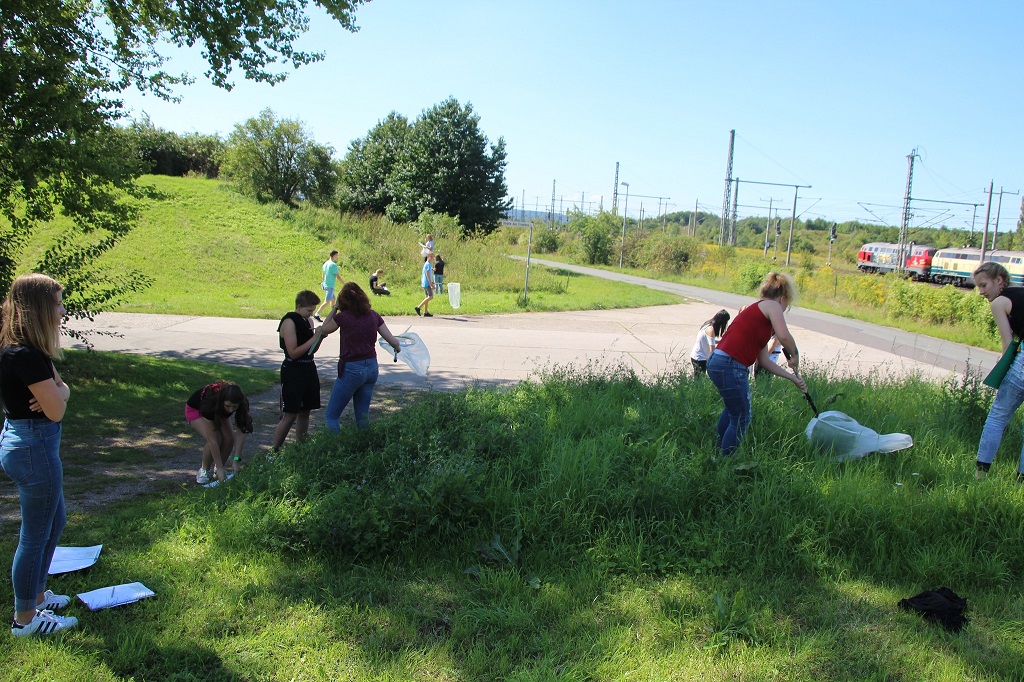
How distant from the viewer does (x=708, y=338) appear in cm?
827

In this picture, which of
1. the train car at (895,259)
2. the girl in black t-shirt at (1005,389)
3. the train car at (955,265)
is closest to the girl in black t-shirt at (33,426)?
the girl in black t-shirt at (1005,389)

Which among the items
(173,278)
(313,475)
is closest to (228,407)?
(313,475)

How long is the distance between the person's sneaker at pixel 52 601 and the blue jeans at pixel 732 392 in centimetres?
428

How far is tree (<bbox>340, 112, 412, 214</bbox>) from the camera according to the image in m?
38.4

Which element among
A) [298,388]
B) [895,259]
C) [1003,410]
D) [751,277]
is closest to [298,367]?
[298,388]

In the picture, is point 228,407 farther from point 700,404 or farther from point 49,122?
point 49,122

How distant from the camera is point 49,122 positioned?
7746 millimetres

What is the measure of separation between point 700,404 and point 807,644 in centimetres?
326

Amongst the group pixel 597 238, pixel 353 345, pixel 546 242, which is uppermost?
pixel 597 238

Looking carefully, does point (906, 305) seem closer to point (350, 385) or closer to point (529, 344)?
point (529, 344)

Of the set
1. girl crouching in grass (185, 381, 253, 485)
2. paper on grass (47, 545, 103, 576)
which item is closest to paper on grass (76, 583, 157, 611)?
paper on grass (47, 545, 103, 576)

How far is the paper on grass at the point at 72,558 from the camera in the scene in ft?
12.2

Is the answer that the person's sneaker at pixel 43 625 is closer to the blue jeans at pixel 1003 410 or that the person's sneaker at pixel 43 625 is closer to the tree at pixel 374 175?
the blue jeans at pixel 1003 410

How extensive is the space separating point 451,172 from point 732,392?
30.4 meters
